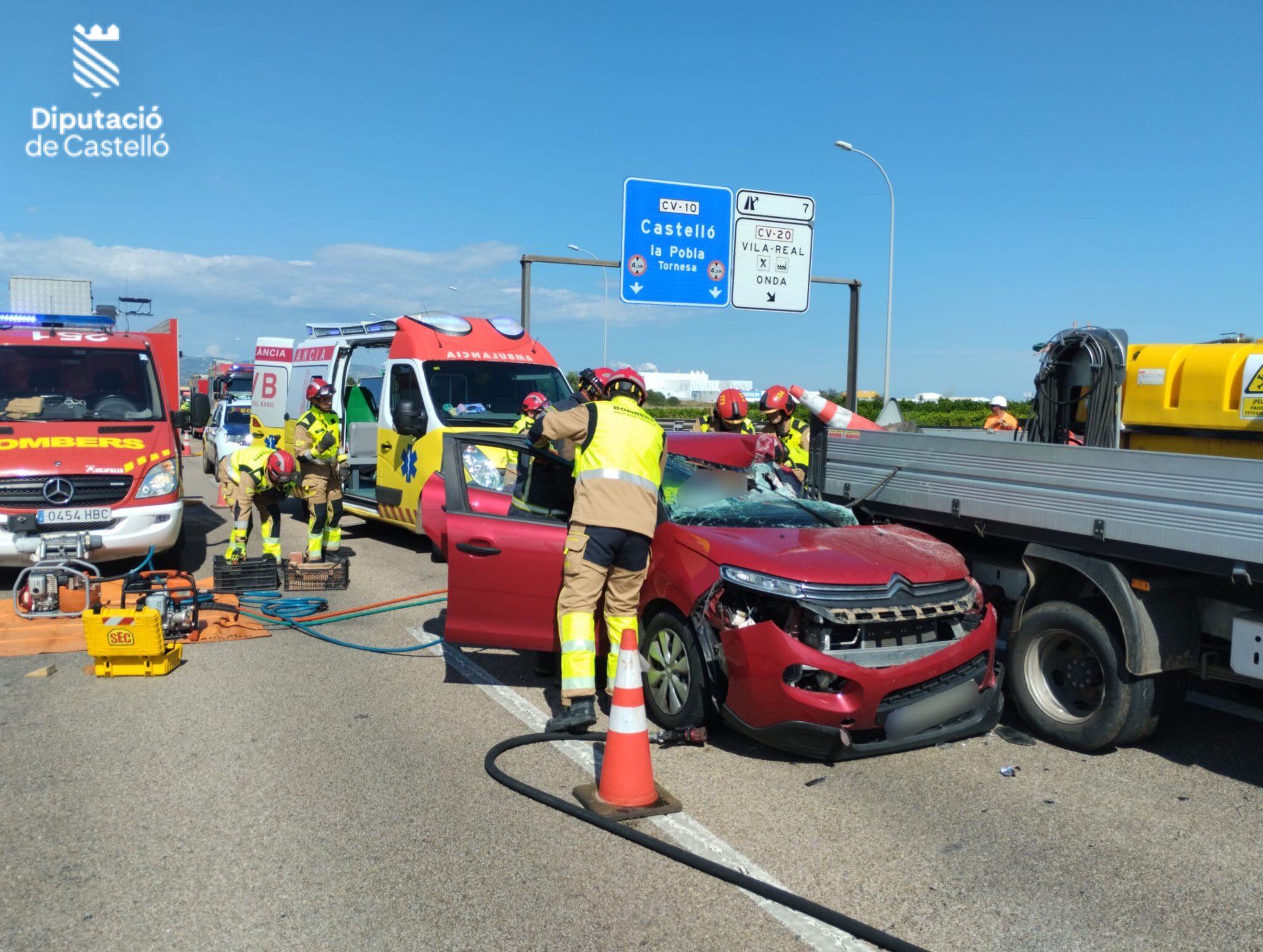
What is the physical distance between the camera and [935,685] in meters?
4.91

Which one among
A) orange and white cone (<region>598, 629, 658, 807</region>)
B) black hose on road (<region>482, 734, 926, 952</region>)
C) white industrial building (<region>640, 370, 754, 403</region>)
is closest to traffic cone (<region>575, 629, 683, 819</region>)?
orange and white cone (<region>598, 629, 658, 807</region>)

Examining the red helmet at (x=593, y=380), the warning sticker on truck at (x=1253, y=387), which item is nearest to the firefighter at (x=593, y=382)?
the red helmet at (x=593, y=380)

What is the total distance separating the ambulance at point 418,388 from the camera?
37.1 feet

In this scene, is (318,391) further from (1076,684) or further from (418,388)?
(1076,684)

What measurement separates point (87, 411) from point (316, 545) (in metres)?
2.55

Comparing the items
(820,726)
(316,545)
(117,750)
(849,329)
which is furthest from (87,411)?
(849,329)

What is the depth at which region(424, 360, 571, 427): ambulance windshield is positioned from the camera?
11414mm

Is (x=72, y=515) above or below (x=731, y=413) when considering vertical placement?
below

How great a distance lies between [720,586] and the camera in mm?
4973

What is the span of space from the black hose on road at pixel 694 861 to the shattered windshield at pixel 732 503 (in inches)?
58.3

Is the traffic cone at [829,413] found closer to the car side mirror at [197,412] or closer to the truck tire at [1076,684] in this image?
the truck tire at [1076,684]

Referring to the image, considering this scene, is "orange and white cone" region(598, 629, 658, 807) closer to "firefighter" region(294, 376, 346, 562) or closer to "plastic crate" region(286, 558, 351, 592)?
"plastic crate" region(286, 558, 351, 592)

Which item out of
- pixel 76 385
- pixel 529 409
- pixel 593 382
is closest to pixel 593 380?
pixel 593 382

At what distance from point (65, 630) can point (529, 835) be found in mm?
5276
